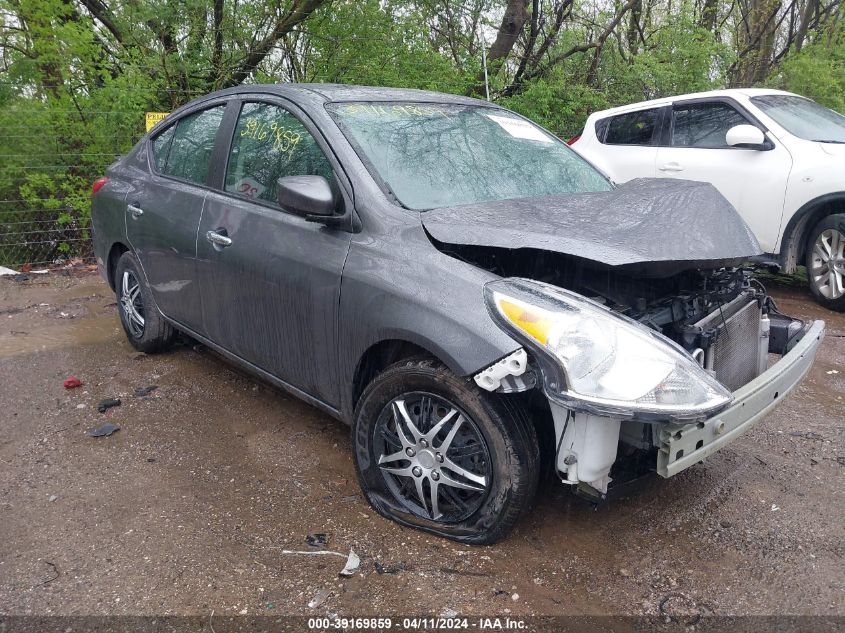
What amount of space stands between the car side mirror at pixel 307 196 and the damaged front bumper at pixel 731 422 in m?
1.60

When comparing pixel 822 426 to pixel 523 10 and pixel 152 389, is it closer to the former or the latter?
pixel 152 389

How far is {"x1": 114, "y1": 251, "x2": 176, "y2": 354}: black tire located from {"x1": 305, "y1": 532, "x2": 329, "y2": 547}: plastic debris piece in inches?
91.6

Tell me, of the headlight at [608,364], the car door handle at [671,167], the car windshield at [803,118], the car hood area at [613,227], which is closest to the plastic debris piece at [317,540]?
the headlight at [608,364]

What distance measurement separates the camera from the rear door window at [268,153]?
3406 mm

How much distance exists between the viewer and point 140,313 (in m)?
5.02

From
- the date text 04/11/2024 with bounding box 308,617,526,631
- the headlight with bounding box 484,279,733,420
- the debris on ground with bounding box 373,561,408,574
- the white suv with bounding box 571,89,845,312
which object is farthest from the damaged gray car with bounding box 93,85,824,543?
the white suv with bounding box 571,89,845,312

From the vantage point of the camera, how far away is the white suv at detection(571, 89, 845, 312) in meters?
6.05

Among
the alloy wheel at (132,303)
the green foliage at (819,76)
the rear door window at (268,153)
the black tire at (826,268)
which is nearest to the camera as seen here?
the rear door window at (268,153)

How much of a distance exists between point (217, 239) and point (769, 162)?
4.95 meters

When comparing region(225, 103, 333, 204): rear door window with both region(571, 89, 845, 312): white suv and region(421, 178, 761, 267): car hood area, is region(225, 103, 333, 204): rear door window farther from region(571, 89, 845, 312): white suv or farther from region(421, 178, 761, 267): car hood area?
region(571, 89, 845, 312): white suv

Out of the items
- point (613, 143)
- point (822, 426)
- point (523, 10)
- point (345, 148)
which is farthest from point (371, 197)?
point (523, 10)

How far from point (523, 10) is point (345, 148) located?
9.33 metres

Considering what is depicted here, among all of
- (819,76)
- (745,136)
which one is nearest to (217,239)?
(745,136)

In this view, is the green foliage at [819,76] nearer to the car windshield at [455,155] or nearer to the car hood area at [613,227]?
the car windshield at [455,155]
